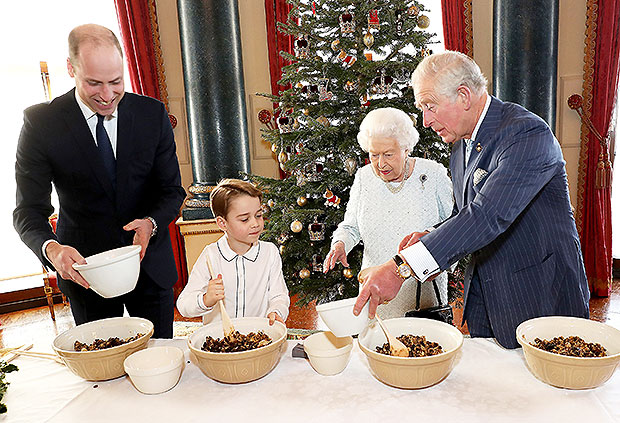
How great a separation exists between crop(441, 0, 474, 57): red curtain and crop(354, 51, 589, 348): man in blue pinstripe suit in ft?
11.0

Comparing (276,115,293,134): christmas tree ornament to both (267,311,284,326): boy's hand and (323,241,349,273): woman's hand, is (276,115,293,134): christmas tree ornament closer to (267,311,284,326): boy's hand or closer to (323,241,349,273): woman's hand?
(323,241,349,273): woman's hand

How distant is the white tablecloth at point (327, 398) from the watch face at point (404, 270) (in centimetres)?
29

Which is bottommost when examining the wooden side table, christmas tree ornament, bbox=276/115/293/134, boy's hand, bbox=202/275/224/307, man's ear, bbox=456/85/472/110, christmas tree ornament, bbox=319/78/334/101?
the wooden side table

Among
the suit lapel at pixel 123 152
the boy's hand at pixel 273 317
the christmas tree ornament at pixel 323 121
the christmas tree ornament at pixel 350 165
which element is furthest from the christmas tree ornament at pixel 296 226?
the boy's hand at pixel 273 317

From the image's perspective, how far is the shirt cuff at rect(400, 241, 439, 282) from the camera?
146 cm

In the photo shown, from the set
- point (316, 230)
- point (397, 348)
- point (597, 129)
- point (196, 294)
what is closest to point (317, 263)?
point (316, 230)

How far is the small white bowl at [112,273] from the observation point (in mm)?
1363

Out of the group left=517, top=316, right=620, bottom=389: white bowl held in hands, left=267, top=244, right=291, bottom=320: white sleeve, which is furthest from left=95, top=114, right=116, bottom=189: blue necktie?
left=517, top=316, right=620, bottom=389: white bowl held in hands

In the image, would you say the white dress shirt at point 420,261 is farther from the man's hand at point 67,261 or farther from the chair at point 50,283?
the chair at point 50,283

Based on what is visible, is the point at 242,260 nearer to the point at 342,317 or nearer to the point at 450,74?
the point at 342,317

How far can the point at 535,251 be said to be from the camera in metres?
1.66

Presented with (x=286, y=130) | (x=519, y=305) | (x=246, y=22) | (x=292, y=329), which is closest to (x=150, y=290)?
(x=519, y=305)

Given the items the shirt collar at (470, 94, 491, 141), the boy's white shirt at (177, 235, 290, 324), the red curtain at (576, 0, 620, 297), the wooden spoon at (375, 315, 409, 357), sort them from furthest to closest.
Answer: the red curtain at (576, 0, 620, 297) → the boy's white shirt at (177, 235, 290, 324) → the shirt collar at (470, 94, 491, 141) → the wooden spoon at (375, 315, 409, 357)

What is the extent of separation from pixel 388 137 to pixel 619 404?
4.61ft
